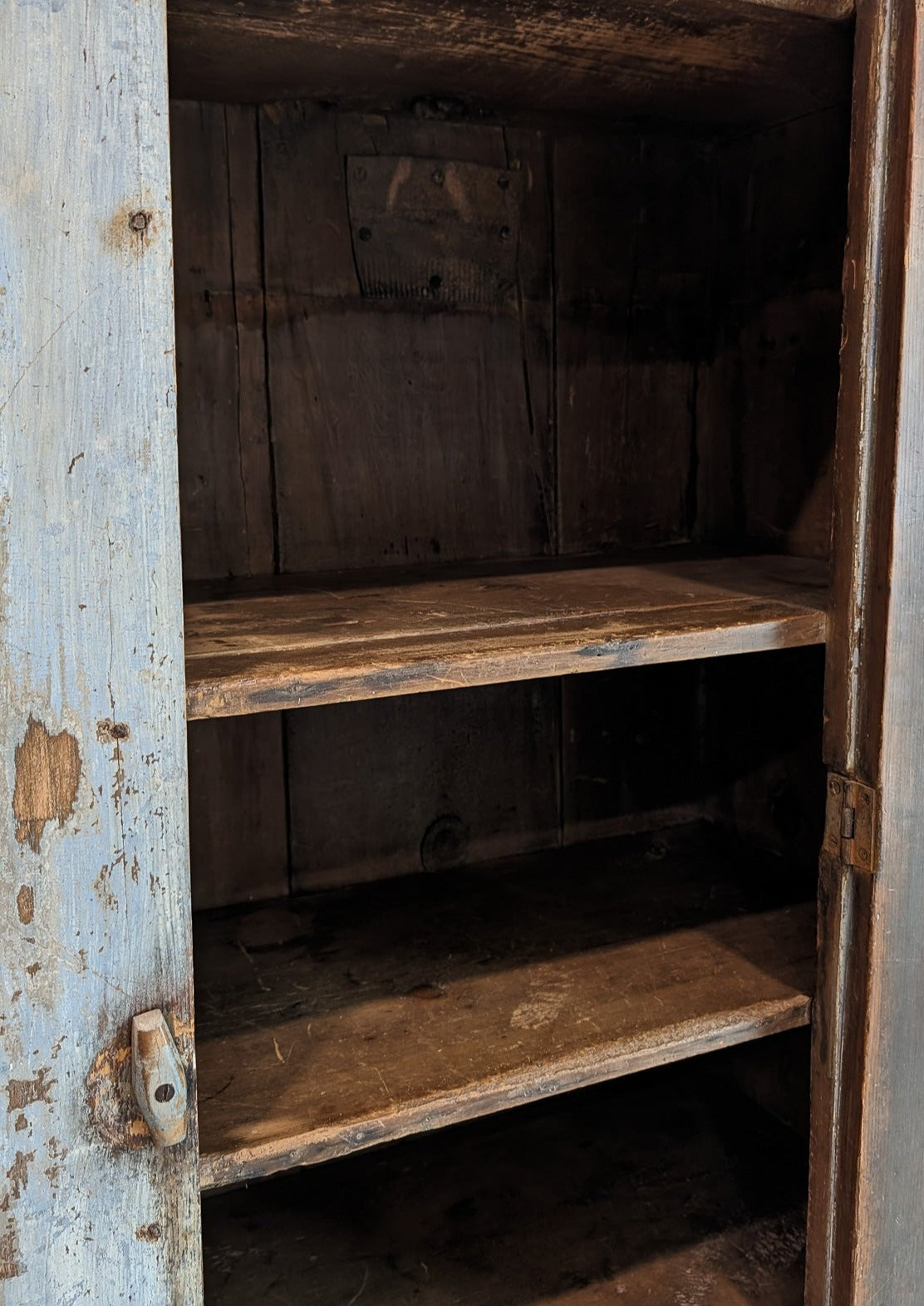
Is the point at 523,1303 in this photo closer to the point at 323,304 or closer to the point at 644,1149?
the point at 644,1149

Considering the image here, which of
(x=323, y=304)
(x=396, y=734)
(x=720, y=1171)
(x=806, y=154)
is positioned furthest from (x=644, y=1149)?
(x=806, y=154)

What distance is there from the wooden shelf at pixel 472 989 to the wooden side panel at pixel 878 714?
9cm

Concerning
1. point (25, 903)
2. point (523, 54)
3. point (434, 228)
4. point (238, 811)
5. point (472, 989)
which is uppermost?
point (523, 54)

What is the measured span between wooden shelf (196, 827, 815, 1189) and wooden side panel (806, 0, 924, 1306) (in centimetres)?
9

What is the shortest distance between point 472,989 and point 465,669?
16.3 inches

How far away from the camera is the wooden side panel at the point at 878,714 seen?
0.93m

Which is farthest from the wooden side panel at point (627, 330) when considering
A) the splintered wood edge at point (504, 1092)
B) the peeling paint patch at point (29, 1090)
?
the peeling paint patch at point (29, 1090)

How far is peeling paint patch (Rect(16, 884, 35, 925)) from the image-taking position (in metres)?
0.71

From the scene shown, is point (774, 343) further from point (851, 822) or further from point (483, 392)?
point (851, 822)

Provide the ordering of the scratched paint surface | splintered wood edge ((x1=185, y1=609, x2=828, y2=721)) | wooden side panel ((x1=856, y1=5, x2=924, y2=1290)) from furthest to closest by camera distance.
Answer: wooden side panel ((x1=856, y1=5, x2=924, y2=1290))
splintered wood edge ((x1=185, y1=609, x2=828, y2=721))
the scratched paint surface

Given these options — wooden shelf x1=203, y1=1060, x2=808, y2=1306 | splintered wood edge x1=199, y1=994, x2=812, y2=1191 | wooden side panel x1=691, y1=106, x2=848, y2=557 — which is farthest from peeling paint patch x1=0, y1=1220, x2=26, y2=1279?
wooden side panel x1=691, y1=106, x2=848, y2=557

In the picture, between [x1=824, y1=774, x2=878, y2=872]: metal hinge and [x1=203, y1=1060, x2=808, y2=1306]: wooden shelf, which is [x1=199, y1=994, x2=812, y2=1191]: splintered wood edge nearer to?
[x1=824, y1=774, x2=878, y2=872]: metal hinge

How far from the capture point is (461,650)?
0.87 meters

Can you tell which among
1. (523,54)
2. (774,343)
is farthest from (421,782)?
(523,54)
